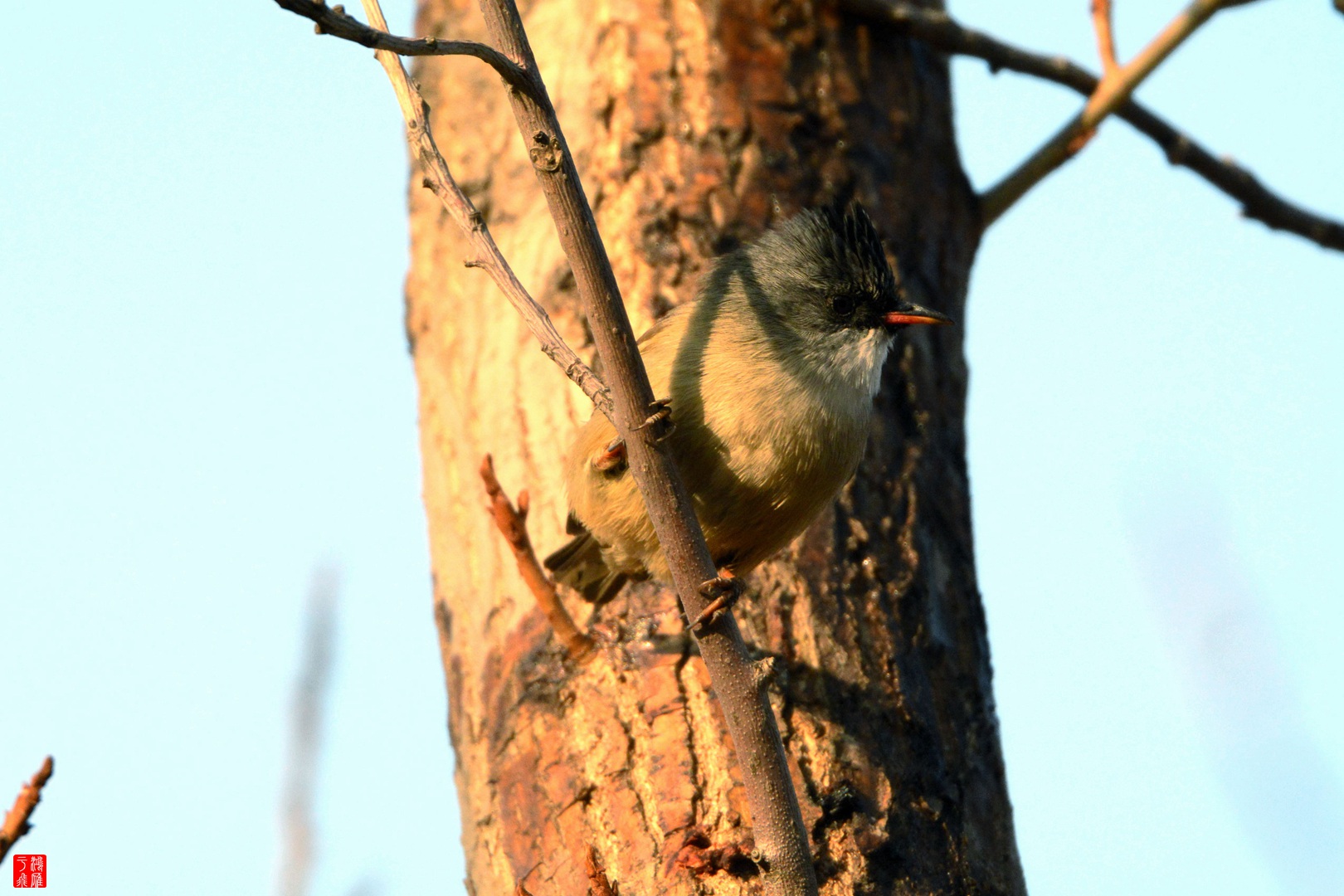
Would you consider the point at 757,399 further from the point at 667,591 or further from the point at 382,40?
the point at 382,40

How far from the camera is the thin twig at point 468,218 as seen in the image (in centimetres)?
272

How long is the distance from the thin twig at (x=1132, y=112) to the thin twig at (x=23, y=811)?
12.8 ft

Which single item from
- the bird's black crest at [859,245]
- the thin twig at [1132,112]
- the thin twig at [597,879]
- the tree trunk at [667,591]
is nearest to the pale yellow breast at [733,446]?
the tree trunk at [667,591]

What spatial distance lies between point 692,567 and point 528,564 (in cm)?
122

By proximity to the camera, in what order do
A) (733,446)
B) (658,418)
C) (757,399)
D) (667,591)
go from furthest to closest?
(667,591), (757,399), (733,446), (658,418)

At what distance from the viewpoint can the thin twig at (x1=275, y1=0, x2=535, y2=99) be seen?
2215 mm

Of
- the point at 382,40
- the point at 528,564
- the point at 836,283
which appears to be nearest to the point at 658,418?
the point at 382,40

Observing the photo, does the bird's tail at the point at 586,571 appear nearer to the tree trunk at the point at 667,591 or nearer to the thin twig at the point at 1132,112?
the tree trunk at the point at 667,591

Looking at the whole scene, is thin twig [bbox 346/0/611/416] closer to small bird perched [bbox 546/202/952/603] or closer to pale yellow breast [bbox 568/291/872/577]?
small bird perched [bbox 546/202/952/603]

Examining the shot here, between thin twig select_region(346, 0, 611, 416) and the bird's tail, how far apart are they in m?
1.42

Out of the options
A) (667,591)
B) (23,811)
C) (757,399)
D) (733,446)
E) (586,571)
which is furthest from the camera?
(586,571)

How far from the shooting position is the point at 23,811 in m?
Answer: 1.97

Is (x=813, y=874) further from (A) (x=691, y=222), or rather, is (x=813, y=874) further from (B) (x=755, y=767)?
(A) (x=691, y=222)

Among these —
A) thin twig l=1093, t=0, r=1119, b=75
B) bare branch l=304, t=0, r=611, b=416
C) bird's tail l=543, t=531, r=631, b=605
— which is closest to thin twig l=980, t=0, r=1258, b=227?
thin twig l=1093, t=0, r=1119, b=75
